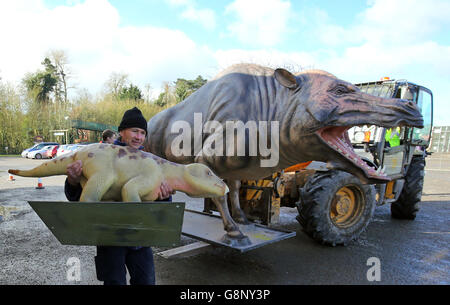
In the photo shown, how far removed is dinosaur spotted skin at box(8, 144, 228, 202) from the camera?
73.2 inches

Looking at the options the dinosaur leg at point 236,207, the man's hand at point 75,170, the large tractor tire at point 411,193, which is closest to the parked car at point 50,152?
the dinosaur leg at point 236,207

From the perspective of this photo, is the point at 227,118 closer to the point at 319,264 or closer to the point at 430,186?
the point at 319,264

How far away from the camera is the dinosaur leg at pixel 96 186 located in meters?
1.82

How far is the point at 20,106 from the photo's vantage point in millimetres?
30188

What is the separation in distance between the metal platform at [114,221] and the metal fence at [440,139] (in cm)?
3081

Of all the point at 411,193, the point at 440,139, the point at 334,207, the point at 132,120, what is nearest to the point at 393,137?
the point at 411,193

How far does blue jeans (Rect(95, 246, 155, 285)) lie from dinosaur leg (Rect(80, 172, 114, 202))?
0.50 meters

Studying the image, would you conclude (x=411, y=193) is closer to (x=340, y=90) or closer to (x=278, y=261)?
(x=278, y=261)

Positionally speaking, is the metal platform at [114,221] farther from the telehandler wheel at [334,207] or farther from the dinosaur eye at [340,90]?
the telehandler wheel at [334,207]

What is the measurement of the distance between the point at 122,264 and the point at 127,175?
0.69 m

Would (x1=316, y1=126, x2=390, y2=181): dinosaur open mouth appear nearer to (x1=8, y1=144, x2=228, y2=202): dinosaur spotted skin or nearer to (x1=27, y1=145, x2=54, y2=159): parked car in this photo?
(x1=8, y1=144, x2=228, y2=202): dinosaur spotted skin

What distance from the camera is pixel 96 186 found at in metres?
1.85

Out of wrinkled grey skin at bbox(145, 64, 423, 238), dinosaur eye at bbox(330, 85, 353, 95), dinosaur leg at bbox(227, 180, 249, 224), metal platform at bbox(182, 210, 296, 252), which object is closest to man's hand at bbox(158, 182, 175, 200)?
wrinkled grey skin at bbox(145, 64, 423, 238)
